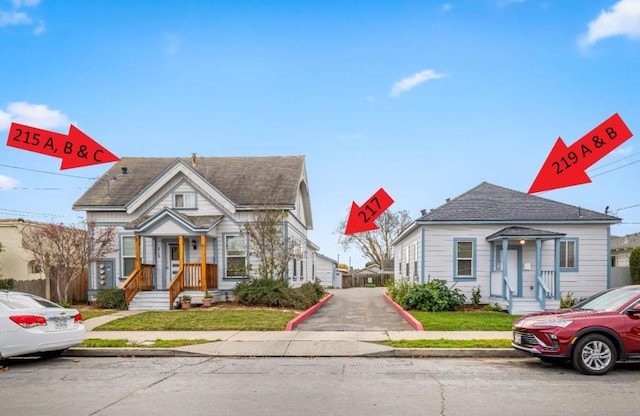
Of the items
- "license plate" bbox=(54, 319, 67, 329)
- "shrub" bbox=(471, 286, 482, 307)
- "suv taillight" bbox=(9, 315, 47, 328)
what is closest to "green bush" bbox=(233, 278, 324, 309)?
"shrub" bbox=(471, 286, 482, 307)

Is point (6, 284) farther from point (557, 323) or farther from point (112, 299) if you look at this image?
point (557, 323)

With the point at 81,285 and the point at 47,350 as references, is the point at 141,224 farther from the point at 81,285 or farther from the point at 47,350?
the point at 47,350

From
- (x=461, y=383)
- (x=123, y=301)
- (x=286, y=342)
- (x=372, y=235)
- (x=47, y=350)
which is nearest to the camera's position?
(x=461, y=383)

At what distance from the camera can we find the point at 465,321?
1512cm

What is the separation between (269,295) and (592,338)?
1224 cm

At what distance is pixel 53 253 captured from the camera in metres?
19.8

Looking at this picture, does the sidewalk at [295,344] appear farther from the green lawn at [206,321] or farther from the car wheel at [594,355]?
the car wheel at [594,355]

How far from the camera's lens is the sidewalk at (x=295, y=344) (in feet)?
34.4

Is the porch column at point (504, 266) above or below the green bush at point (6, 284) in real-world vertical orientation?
above

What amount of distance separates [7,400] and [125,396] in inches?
59.9

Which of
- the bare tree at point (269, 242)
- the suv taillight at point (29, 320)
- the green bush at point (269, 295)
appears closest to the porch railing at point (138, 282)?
the green bush at point (269, 295)

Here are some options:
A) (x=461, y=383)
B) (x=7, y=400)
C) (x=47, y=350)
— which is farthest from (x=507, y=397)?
(x=47, y=350)

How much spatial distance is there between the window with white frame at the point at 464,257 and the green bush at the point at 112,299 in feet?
42.0

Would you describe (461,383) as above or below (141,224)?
below
